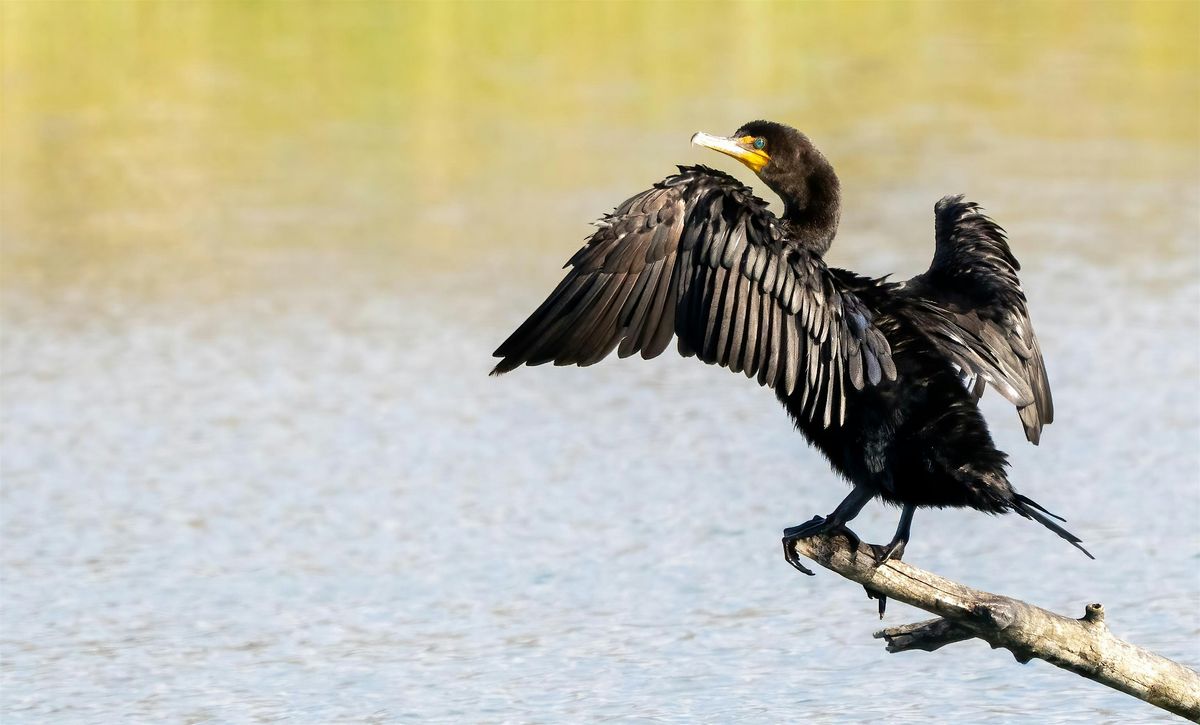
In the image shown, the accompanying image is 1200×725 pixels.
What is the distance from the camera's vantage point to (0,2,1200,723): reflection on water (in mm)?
7078

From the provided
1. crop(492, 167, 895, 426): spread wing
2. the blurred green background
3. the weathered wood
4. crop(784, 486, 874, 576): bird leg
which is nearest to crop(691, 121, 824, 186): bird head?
crop(492, 167, 895, 426): spread wing

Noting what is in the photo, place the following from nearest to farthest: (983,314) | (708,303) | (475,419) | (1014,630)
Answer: (1014,630) → (708,303) → (983,314) → (475,419)

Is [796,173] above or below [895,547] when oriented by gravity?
above

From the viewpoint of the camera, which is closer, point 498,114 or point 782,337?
point 782,337

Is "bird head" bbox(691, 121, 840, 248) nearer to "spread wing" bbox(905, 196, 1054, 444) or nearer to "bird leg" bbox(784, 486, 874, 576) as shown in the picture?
"spread wing" bbox(905, 196, 1054, 444)

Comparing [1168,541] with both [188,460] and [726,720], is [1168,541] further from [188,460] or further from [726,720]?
[188,460]

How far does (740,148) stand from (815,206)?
0.32m

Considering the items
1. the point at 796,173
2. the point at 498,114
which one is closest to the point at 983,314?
the point at 796,173

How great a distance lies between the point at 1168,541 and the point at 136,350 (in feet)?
18.5

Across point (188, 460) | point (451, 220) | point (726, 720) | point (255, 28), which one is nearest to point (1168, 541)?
point (726, 720)

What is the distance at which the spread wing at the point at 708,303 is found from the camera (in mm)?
5254

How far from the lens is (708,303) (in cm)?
529

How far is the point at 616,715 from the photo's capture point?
6.61 metres

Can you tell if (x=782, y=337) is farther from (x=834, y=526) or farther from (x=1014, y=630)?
(x=1014, y=630)
